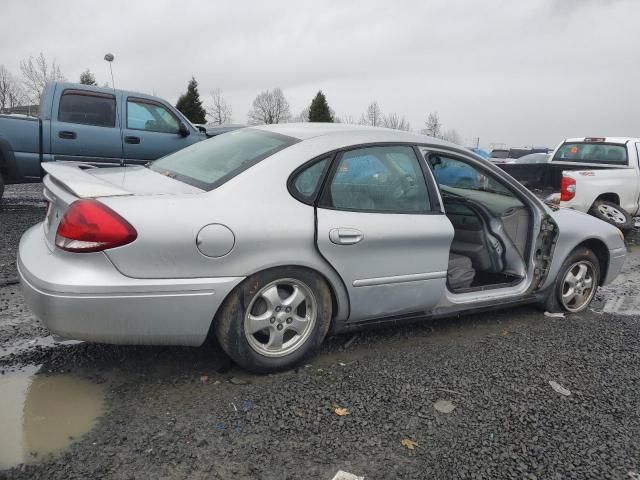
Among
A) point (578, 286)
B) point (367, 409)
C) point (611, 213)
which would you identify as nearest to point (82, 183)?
point (367, 409)

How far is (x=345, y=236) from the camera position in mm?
3129

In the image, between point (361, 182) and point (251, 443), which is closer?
point (251, 443)

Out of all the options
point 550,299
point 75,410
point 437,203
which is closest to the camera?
point 75,410

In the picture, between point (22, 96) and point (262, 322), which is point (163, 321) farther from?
point (22, 96)

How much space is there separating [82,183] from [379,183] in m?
1.76

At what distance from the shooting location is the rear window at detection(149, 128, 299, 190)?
10.2 ft

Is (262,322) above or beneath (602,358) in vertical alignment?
above

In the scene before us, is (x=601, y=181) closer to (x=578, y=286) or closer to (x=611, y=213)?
(x=611, y=213)

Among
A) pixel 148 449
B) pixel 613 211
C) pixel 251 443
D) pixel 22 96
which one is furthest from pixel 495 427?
pixel 22 96

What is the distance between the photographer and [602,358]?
365 centimetres

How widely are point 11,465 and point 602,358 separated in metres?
3.53

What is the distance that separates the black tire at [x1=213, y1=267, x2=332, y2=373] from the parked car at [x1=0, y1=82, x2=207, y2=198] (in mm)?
5532

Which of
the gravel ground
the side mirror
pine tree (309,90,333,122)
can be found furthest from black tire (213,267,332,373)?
pine tree (309,90,333,122)

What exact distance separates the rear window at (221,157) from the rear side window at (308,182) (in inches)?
8.7
